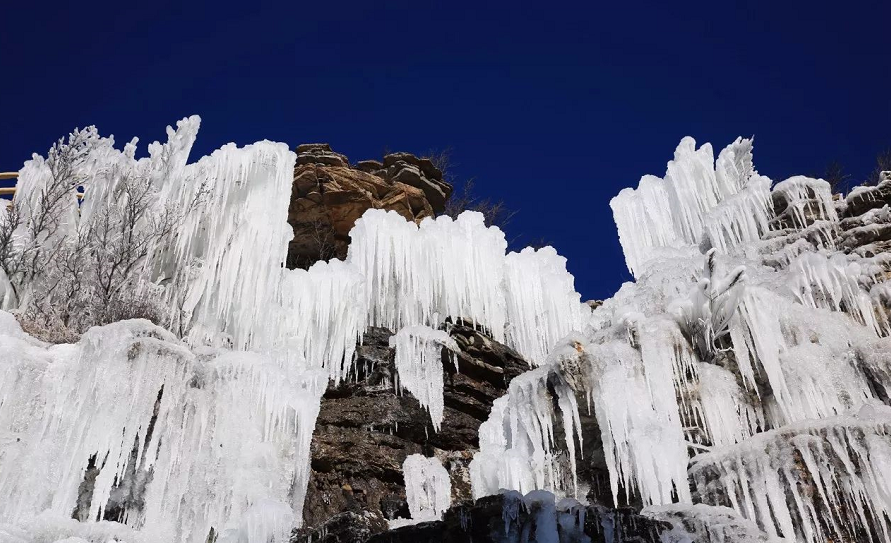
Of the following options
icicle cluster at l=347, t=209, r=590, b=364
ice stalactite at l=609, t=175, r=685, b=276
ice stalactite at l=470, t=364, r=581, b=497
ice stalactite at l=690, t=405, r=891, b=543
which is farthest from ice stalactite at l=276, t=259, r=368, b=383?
ice stalactite at l=690, t=405, r=891, b=543

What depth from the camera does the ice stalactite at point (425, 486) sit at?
10.8 metres

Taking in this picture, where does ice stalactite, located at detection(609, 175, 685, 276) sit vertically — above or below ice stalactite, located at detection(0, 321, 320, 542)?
above

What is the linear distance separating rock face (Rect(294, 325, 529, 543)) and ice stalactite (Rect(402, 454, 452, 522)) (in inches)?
6.5

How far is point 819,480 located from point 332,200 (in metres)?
11.9

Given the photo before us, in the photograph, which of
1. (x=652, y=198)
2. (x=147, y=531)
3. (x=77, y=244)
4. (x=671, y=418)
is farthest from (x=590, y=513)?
(x=652, y=198)

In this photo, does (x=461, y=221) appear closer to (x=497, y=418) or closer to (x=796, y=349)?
(x=497, y=418)

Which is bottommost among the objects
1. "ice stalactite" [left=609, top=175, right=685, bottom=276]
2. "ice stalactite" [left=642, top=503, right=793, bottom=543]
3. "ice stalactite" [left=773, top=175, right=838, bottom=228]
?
"ice stalactite" [left=642, top=503, right=793, bottom=543]

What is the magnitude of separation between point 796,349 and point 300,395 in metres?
5.85

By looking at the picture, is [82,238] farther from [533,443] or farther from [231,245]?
[533,443]

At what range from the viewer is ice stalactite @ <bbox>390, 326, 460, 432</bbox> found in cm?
1180

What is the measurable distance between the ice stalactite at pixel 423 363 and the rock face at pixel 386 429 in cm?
15

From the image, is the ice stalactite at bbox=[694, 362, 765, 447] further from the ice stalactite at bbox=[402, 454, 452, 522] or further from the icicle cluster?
the icicle cluster

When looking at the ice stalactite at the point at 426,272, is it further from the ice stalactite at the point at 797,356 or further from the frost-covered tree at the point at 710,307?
the ice stalactite at the point at 797,356

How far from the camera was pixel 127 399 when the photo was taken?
345 inches
